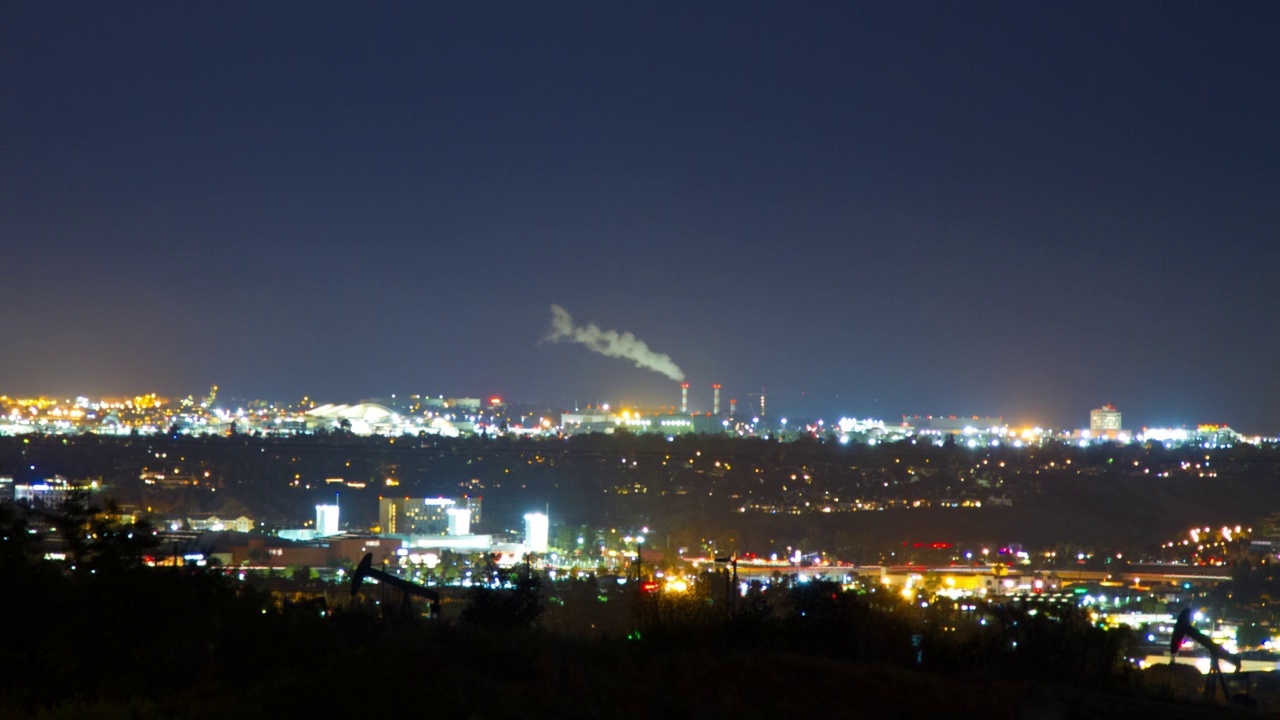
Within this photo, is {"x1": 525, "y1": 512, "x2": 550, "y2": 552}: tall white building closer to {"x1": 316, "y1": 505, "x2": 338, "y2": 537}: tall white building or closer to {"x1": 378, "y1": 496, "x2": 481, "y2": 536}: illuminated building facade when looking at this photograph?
{"x1": 378, "y1": 496, "x2": 481, "y2": 536}: illuminated building facade

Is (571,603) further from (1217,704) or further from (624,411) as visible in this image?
(624,411)

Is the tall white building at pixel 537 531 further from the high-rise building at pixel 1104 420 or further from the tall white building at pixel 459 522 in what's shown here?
the high-rise building at pixel 1104 420

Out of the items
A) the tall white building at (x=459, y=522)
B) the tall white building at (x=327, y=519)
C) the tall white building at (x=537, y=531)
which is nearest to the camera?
the tall white building at (x=537, y=531)

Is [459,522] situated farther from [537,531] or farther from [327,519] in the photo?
[537,531]

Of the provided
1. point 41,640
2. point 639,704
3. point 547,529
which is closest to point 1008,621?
point 639,704

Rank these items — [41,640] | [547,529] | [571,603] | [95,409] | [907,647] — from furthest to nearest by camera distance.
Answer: [95,409], [547,529], [571,603], [907,647], [41,640]

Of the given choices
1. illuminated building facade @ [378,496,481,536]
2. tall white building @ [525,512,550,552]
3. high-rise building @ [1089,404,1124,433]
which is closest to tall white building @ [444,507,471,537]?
illuminated building facade @ [378,496,481,536]

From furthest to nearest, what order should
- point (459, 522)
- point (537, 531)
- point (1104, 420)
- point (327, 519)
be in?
point (1104, 420), point (459, 522), point (327, 519), point (537, 531)

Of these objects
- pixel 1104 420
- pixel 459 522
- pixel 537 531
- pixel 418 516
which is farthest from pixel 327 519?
pixel 1104 420

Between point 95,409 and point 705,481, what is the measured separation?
149 ft

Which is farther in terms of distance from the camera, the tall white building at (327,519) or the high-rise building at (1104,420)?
the high-rise building at (1104,420)

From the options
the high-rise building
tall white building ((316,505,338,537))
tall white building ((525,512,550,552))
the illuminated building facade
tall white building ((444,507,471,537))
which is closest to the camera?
tall white building ((525,512,550,552))

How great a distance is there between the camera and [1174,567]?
34250 millimetres

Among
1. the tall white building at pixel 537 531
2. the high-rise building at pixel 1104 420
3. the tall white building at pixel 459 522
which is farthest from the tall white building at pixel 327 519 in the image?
the high-rise building at pixel 1104 420
